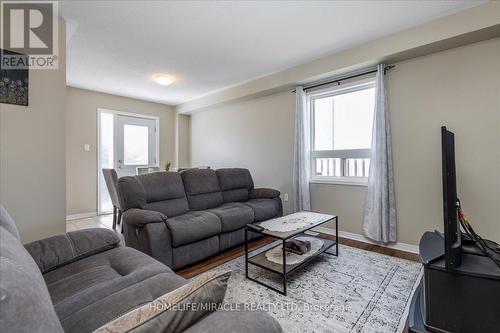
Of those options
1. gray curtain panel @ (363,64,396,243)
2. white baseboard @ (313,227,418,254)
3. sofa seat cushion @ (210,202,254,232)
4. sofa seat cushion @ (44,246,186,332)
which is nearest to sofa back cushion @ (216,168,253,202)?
sofa seat cushion @ (210,202,254,232)

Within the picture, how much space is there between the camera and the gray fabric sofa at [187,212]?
224 cm

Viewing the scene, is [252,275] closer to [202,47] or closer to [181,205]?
[181,205]

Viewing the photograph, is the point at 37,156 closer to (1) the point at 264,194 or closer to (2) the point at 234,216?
(2) the point at 234,216

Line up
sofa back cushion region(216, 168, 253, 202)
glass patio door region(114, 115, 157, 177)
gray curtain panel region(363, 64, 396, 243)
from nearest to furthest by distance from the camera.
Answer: gray curtain panel region(363, 64, 396, 243)
sofa back cushion region(216, 168, 253, 202)
glass patio door region(114, 115, 157, 177)

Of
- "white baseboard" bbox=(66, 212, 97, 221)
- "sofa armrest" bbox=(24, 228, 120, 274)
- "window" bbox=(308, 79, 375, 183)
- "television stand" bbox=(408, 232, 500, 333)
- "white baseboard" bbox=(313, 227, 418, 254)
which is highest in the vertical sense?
"window" bbox=(308, 79, 375, 183)

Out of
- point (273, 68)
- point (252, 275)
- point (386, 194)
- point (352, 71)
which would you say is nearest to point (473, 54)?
point (352, 71)

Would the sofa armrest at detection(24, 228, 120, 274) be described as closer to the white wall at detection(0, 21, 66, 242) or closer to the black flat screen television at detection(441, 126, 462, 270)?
the white wall at detection(0, 21, 66, 242)

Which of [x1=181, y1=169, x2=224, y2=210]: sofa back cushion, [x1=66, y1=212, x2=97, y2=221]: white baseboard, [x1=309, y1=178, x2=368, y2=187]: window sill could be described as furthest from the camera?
[x1=66, y1=212, x2=97, y2=221]: white baseboard

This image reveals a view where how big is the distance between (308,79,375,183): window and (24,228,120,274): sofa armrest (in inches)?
113

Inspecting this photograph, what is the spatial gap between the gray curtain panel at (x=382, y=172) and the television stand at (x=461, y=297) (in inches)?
60.6

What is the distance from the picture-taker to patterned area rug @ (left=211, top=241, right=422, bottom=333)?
1.57 meters

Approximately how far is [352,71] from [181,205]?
2827 millimetres

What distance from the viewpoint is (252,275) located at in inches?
86.2

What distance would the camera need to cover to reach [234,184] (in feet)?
11.9
